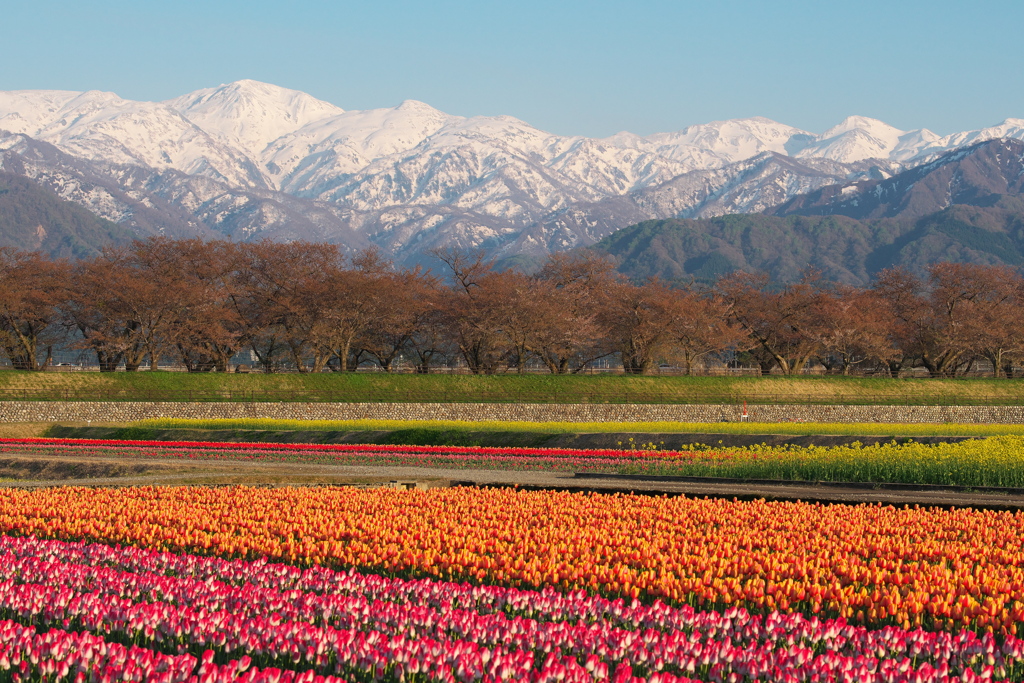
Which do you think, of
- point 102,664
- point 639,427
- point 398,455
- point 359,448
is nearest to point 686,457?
point 398,455

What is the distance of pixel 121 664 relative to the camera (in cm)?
657

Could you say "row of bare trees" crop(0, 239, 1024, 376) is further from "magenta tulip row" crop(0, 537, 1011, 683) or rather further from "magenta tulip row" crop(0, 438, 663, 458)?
"magenta tulip row" crop(0, 537, 1011, 683)

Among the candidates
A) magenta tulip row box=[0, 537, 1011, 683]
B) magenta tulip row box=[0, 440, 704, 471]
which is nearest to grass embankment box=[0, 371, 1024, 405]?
magenta tulip row box=[0, 440, 704, 471]

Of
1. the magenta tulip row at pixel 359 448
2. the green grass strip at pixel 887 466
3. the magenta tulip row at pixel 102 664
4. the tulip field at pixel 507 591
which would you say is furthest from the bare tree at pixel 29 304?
the magenta tulip row at pixel 102 664

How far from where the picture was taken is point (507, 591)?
8742mm

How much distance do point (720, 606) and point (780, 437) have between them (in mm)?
21024

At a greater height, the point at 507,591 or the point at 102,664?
the point at 102,664

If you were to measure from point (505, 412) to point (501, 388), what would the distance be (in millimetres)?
6975

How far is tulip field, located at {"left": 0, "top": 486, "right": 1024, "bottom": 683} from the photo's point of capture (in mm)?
6660

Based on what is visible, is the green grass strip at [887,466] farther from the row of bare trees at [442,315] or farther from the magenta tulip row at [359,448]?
the row of bare trees at [442,315]

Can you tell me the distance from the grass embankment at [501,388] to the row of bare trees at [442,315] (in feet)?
36.2

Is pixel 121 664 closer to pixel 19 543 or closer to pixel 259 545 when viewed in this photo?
pixel 259 545

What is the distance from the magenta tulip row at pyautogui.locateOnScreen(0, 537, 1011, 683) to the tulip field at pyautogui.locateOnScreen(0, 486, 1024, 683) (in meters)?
0.03

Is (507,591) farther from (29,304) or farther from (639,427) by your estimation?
(29,304)
